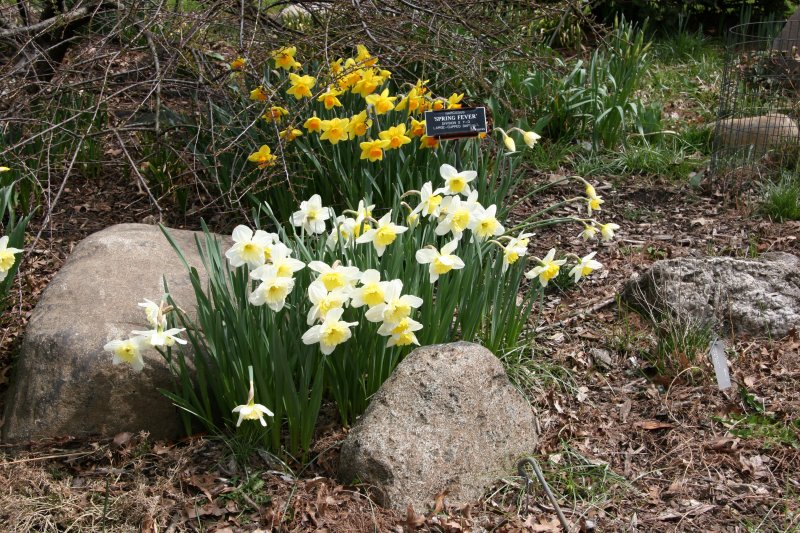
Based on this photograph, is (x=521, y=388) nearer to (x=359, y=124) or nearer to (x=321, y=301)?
(x=321, y=301)

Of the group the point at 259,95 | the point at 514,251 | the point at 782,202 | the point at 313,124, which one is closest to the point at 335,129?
the point at 313,124

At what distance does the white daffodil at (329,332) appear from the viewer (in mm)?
2516

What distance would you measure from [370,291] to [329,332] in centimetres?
18

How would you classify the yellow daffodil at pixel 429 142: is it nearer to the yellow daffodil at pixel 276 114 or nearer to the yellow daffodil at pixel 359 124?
the yellow daffodil at pixel 359 124

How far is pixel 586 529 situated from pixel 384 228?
1.13 metres

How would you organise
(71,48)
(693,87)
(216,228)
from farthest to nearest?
(693,87) → (71,48) → (216,228)

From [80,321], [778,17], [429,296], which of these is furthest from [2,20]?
[778,17]

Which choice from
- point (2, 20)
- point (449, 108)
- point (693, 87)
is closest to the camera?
point (449, 108)

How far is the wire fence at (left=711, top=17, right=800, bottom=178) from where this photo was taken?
16.3 ft

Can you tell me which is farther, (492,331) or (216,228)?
(216,228)

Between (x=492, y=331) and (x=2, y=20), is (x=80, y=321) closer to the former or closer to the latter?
(x=492, y=331)

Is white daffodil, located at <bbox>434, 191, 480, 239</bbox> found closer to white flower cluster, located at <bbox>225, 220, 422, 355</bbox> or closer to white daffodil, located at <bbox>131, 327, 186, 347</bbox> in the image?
white flower cluster, located at <bbox>225, 220, 422, 355</bbox>

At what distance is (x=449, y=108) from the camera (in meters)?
3.97

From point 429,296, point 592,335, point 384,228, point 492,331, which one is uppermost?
point 384,228
